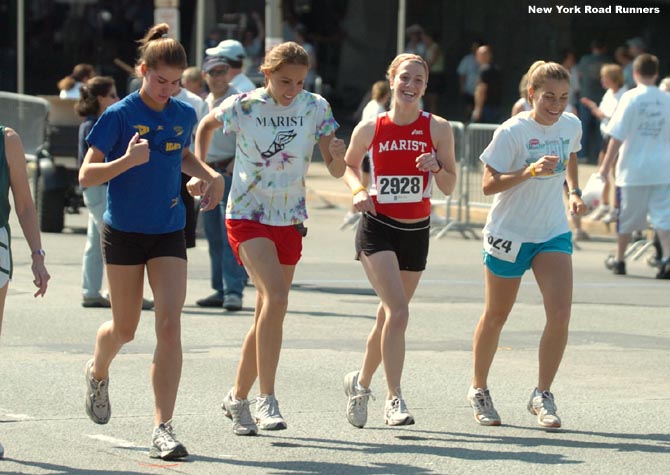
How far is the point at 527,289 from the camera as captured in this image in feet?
43.5

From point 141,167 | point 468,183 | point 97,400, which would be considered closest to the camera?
point 141,167

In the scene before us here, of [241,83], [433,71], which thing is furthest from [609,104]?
[433,71]

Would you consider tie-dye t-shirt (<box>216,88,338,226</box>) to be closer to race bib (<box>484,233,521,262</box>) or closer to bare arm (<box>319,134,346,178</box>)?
bare arm (<box>319,134,346,178</box>)

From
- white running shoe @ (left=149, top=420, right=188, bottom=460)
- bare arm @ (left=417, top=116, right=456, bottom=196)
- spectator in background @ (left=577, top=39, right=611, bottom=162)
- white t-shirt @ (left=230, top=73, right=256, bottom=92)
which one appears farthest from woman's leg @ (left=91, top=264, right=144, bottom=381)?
spectator in background @ (left=577, top=39, right=611, bottom=162)

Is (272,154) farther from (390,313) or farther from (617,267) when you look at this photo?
(617,267)

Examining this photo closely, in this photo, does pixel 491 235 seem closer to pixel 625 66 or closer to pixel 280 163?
pixel 280 163

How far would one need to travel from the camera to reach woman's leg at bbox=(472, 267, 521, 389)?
768 cm

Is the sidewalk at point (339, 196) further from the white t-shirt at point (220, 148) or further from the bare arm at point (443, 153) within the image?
the bare arm at point (443, 153)

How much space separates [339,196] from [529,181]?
13.6 m

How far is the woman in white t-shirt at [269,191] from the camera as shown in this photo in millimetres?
7266

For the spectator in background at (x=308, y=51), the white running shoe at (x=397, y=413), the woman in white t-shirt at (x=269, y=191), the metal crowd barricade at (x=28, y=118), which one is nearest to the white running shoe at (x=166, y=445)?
the woman in white t-shirt at (x=269, y=191)

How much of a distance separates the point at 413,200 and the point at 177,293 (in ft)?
4.83

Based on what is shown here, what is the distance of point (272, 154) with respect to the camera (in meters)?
7.38

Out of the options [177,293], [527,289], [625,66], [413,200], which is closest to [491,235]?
[413,200]
